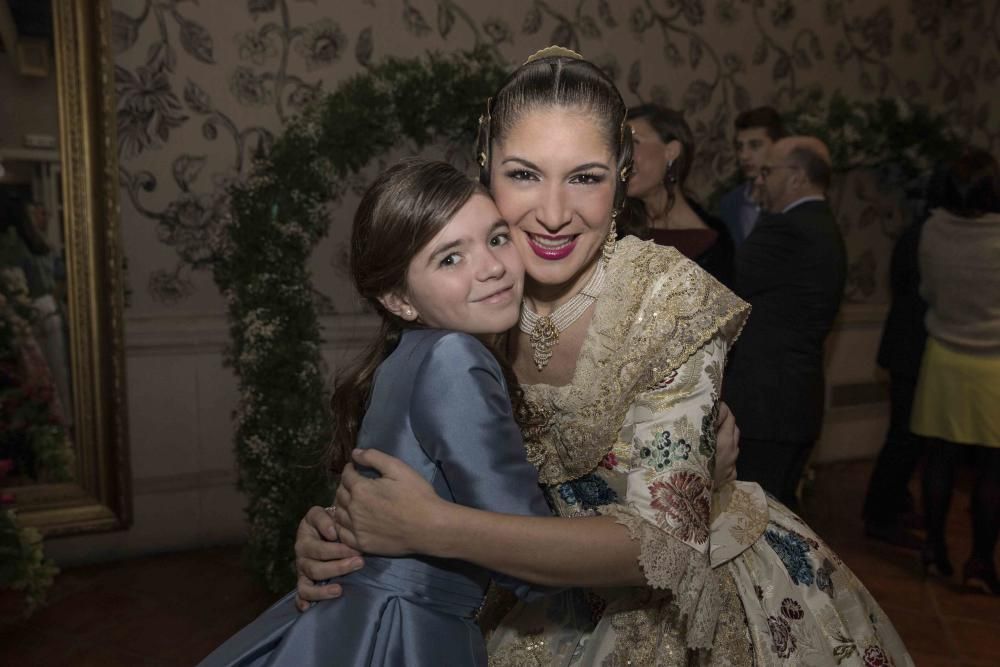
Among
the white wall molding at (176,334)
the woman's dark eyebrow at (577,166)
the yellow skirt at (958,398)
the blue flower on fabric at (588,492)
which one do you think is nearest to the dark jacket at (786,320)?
the yellow skirt at (958,398)

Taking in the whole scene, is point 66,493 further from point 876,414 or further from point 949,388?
point 876,414

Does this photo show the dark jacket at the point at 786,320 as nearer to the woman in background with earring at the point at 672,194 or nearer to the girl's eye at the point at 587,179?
the woman in background with earring at the point at 672,194

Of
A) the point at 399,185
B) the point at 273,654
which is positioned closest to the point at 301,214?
the point at 399,185

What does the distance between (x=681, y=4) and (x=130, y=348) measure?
3407 mm

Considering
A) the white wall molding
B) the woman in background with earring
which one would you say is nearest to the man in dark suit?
the woman in background with earring

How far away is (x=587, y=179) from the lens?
148cm

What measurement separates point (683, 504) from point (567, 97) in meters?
0.67

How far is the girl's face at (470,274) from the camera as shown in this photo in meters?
1.47

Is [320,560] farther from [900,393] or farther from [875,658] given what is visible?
[900,393]

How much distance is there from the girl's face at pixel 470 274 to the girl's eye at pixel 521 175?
0.06 m

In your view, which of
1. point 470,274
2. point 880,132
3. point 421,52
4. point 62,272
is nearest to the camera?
point 470,274

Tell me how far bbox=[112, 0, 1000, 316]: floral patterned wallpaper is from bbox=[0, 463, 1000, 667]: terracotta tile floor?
1.14 metres

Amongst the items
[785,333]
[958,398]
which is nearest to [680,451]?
[785,333]

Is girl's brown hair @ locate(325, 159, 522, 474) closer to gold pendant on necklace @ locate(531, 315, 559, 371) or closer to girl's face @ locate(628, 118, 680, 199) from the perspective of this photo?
gold pendant on necklace @ locate(531, 315, 559, 371)
